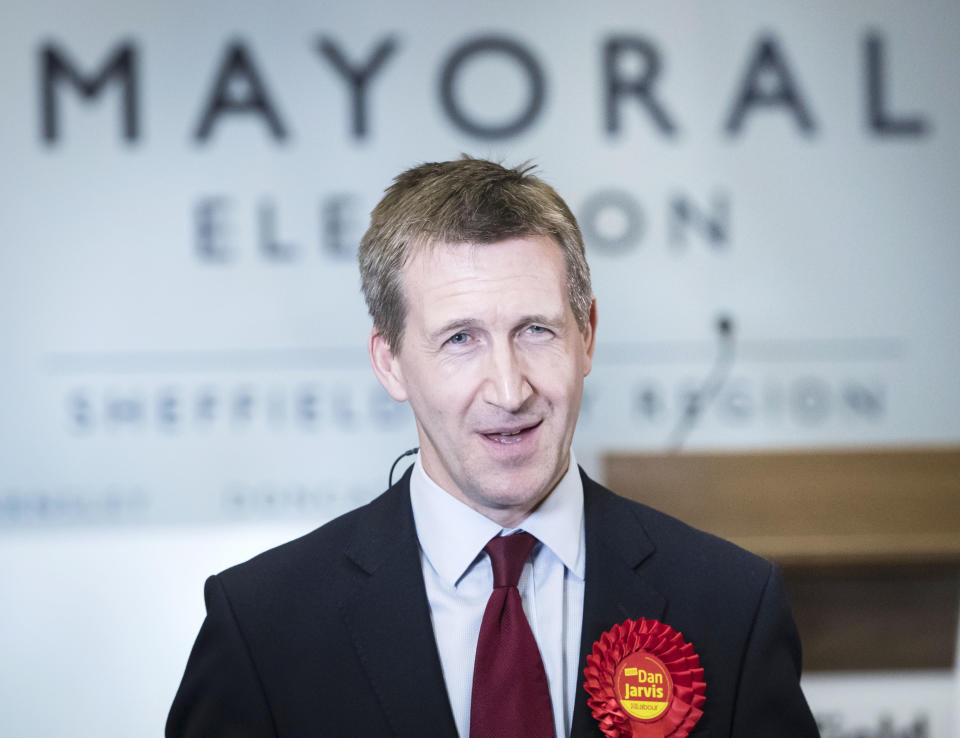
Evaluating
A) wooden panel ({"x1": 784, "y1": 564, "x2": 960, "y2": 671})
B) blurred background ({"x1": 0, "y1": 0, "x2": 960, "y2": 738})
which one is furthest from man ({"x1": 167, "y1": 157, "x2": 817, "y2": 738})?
blurred background ({"x1": 0, "y1": 0, "x2": 960, "y2": 738})

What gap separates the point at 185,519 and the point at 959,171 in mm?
2846

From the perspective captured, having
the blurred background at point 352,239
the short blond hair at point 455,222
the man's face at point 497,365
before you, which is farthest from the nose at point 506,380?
the blurred background at point 352,239

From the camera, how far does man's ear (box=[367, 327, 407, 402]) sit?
4.83 feet

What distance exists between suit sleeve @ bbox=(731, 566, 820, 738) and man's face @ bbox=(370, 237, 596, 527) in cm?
35

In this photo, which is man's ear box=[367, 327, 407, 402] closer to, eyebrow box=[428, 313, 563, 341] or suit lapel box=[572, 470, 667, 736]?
eyebrow box=[428, 313, 563, 341]

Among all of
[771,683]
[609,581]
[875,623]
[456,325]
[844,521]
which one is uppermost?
[456,325]

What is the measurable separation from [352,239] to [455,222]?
211cm

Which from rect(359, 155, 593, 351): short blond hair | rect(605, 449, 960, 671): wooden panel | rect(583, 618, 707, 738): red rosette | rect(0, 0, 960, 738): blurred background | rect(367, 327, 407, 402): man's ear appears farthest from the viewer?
rect(0, 0, 960, 738): blurred background

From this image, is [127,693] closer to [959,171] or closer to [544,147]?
[544,147]

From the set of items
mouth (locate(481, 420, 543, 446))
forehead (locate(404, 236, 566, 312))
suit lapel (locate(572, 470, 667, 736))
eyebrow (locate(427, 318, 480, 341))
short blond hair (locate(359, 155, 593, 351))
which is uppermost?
short blond hair (locate(359, 155, 593, 351))

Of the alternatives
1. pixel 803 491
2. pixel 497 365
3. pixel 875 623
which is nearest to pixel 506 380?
pixel 497 365

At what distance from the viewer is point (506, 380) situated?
50.9 inches

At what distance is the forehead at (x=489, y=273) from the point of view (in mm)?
1323

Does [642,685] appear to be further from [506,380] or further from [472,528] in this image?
[506,380]
